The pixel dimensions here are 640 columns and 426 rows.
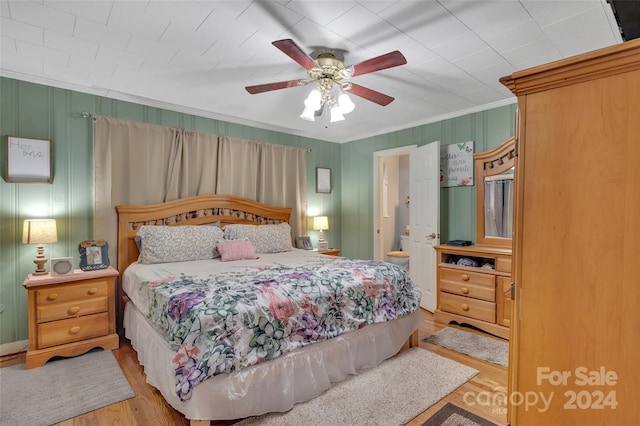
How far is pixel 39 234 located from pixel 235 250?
5.38 ft

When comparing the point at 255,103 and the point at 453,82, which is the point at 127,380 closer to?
the point at 255,103

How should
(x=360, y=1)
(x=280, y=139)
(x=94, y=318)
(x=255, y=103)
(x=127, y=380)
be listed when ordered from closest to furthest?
(x=360, y=1) < (x=127, y=380) < (x=94, y=318) < (x=255, y=103) < (x=280, y=139)

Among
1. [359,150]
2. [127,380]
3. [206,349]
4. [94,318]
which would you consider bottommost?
[127,380]

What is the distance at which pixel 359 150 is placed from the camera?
17.2 ft

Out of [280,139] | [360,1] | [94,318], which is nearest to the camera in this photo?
[360,1]

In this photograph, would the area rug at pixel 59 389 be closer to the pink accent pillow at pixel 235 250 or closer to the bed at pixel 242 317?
the bed at pixel 242 317

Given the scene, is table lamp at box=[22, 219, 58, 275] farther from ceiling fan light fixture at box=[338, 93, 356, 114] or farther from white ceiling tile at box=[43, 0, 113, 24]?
ceiling fan light fixture at box=[338, 93, 356, 114]

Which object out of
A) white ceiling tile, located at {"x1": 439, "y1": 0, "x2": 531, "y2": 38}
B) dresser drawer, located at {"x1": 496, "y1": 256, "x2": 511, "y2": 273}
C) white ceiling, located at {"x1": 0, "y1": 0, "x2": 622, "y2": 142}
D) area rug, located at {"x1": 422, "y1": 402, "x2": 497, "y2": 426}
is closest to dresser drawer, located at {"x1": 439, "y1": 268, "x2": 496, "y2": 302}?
dresser drawer, located at {"x1": 496, "y1": 256, "x2": 511, "y2": 273}

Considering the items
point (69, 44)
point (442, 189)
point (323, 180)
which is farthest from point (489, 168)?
point (69, 44)

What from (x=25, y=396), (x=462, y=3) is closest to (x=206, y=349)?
(x=25, y=396)

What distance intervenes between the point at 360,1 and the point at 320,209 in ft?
11.9

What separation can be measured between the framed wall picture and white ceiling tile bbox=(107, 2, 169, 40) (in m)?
3.26

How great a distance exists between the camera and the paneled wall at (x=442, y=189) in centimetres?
369

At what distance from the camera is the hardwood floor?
1926mm
